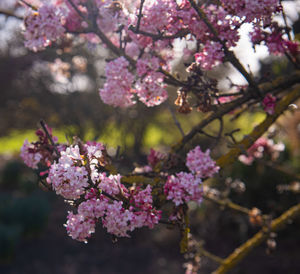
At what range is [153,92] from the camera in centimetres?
195

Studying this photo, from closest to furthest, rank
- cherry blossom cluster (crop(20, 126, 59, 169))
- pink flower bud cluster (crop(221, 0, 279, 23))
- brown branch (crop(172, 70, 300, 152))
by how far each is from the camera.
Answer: pink flower bud cluster (crop(221, 0, 279, 23)) < cherry blossom cluster (crop(20, 126, 59, 169)) < brown branch (crop(172, 70, 300, 152))

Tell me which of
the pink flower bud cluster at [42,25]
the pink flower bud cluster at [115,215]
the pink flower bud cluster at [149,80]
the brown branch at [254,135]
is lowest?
the pink flower bud cluster at [115,215]

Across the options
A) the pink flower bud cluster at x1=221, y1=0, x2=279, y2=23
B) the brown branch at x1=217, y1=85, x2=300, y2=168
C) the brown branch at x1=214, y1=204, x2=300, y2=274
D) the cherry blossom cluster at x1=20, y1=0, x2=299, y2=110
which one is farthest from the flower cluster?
the brown branch at x1=214, y1=204, x2=300, y2=274

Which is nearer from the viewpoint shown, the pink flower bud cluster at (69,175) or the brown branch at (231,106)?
the pink flower bud cluster at (69,175)

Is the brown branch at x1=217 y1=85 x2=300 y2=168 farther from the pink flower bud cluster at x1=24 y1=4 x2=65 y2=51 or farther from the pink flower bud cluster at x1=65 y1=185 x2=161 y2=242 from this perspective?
the pink flower bud cluster at x1=24 y1=4 x2=65 y2=51

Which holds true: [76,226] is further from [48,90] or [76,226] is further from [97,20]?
[48,90]

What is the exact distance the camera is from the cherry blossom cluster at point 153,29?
5.55 ft

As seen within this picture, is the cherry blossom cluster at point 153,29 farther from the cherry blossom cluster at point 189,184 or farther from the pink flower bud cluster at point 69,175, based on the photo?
the pink flower bud cluster at point 69,175

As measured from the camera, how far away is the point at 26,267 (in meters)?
5.61

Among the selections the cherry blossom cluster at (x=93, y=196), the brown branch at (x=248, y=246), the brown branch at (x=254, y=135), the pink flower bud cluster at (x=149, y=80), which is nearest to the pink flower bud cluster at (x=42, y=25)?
the pink flower bud cluster at (x=149, y=80)

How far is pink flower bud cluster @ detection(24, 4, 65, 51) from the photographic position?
189cm

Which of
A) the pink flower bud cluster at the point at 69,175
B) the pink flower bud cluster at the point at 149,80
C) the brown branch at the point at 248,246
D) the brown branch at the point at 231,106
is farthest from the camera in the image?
the brown branch at the point at 248,246

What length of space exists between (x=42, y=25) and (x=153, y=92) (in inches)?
28.9

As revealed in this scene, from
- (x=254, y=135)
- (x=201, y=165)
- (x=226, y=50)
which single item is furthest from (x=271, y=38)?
(x=201, y=165)
